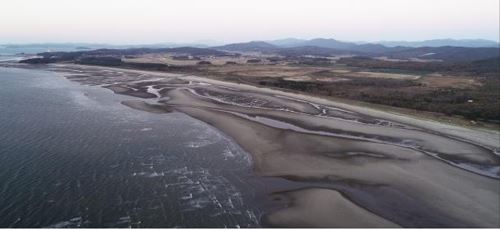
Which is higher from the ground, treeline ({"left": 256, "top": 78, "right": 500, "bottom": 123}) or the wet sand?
treeline ({"left": 256, "top": 78, "right": 500, "bottom": 123})

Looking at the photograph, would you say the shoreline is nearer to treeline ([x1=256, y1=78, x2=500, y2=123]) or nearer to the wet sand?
the wet sand

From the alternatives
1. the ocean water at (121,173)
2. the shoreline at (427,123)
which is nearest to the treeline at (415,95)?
the shoreline at (427,123)

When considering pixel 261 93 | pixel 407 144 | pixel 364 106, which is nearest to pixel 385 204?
pixel 407 144

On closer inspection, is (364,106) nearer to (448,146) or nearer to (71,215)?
(448,146)

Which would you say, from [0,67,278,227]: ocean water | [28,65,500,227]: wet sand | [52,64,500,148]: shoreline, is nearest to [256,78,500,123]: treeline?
[52,64,500,148]: shoreline

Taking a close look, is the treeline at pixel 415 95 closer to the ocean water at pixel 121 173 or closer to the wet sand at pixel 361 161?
the wet sand at pixel 361 161
